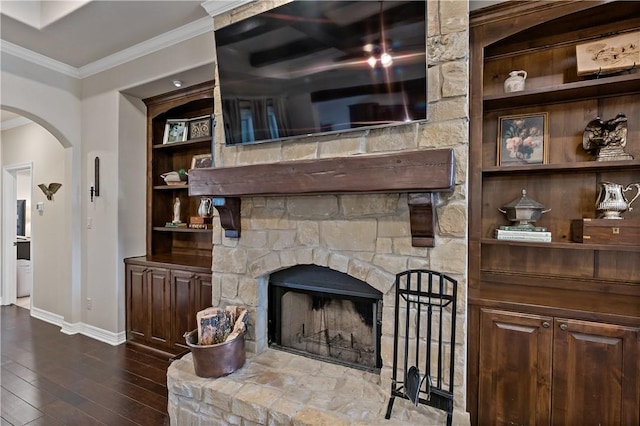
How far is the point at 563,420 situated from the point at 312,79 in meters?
2.35

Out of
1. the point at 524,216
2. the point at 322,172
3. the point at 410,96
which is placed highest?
the point at 410,96

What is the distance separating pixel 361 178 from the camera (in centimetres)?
175

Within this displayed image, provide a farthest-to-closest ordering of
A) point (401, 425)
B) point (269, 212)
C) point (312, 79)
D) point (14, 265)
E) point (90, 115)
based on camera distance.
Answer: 1. point (14, 265)
2. point (90, 115)
3. point (269, 212)
4. point (312, 79)
5. point (401, 425)

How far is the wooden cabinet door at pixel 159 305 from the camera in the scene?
3.16 m

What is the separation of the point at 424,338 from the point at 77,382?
2.81m

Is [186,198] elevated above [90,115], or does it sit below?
below

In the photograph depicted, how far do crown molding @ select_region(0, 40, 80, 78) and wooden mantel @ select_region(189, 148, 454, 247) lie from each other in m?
2.65

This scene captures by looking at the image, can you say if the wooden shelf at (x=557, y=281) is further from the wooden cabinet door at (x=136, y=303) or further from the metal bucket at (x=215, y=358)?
the wooden cabinet door at (x=136, y=303)

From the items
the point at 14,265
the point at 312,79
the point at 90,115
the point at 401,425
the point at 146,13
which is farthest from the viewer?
the point at 14,265

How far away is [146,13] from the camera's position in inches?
102

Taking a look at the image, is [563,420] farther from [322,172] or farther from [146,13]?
[146,13]

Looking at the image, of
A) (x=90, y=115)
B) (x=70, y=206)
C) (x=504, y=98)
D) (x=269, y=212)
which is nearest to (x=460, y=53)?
(x=504, y=98)

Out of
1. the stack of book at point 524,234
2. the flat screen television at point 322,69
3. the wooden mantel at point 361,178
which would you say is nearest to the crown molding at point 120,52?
the flat screen television at point 322,69

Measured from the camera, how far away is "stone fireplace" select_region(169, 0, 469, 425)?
5.78ft
